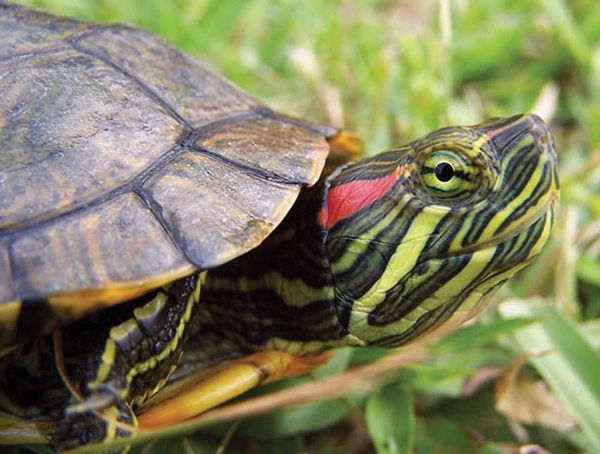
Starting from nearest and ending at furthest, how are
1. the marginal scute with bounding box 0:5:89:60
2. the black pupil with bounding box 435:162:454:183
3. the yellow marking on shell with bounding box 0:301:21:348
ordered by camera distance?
the yellow marking on shell with bounding box 0:301:21:348 → the black pupil with bounding box 435:162:454:183 → the marginal scute with bounding box 0:5:89:60

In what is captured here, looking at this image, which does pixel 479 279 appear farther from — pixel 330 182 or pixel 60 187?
pixel 60 187

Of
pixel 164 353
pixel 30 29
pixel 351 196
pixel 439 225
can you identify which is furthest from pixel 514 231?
pixel 30 29

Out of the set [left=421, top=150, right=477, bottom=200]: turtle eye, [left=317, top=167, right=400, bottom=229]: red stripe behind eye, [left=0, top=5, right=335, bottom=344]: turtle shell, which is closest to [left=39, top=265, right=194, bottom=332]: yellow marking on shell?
[left=0, top=5, right=335, bottom=344]: turtle shell

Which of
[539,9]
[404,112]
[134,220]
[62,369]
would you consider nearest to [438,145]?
[134,220]

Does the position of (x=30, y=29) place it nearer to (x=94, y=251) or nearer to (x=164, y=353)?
(x=94, y=251)

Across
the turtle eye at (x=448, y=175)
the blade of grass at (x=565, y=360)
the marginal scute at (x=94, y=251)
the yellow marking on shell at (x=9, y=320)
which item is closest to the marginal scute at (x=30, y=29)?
the marginal scute at (x=94, y=251)

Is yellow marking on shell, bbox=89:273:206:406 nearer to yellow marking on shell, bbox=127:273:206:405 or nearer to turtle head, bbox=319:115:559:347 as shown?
yellow marking on shell, bbox=127:273:206:405

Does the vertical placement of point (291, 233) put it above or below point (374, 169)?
below

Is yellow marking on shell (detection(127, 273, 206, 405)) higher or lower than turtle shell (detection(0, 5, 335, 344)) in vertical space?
lower
